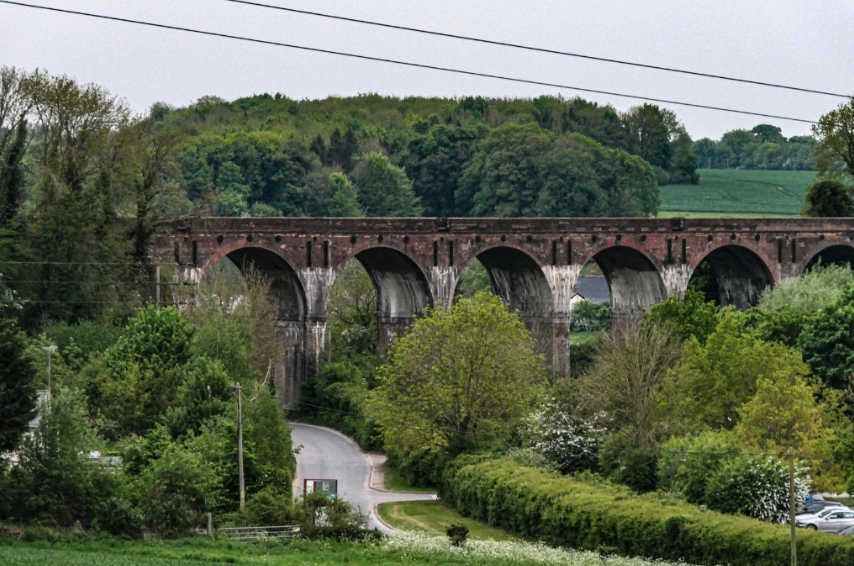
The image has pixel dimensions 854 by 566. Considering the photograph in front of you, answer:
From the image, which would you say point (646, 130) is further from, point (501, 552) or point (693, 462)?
point (501, 552)

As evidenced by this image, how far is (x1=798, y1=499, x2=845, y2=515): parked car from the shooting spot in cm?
5156

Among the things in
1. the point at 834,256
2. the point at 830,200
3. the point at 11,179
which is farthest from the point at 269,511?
the point at 830,200

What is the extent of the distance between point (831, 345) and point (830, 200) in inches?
1620

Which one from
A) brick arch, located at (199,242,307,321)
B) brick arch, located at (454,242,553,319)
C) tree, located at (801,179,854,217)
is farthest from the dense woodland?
tree, located at (801,179,854,217)

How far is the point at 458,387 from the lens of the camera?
60344 mm

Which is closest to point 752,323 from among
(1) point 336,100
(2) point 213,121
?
(2) point 213,121

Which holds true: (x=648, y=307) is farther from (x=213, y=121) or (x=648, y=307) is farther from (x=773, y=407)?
(x=213, y=121)

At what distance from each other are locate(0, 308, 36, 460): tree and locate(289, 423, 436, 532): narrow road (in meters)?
10.7

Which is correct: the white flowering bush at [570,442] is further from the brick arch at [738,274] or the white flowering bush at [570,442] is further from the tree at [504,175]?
the tree at [504,175]

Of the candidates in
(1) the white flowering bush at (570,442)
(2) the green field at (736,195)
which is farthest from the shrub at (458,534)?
(2) the green field at (736,195)

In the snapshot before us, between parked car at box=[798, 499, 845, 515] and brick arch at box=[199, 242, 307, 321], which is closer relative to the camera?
parked car at box=[798, 499, 845, 515]

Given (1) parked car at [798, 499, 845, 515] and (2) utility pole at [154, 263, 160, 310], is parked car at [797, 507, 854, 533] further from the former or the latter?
(2) utility pole at [154, 263, 160, 310]

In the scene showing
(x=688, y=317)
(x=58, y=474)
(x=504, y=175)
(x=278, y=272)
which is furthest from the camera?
(x=504, y=175)

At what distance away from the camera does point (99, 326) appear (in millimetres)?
67312
